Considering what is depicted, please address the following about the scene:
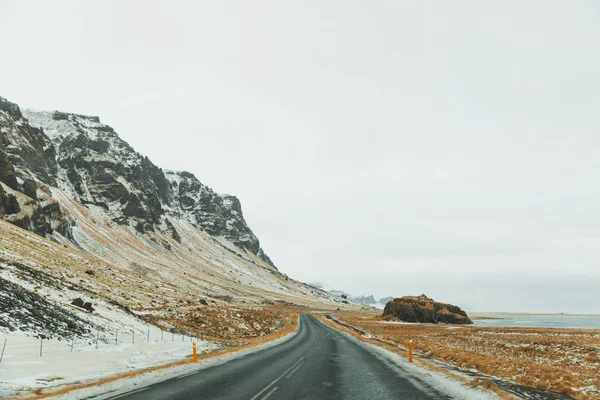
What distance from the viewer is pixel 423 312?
4363 inches

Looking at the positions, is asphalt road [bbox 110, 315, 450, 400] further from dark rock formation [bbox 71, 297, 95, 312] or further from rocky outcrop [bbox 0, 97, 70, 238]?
rocky outcrop [bbox 0, 97, 70, 238]

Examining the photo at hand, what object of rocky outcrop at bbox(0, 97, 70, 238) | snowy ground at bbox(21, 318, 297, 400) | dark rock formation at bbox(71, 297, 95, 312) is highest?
rocky outcrop at bbox(0, 97, 70, 238)

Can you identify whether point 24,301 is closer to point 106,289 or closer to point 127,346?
point 127,346

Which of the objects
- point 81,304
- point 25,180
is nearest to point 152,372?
point 81,304

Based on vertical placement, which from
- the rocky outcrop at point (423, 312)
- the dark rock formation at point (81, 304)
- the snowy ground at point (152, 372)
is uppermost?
the dark rock formation at point (81, 304)

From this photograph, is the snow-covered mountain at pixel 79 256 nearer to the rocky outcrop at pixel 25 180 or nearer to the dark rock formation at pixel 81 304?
the rocky outcrop at pixel 25 180

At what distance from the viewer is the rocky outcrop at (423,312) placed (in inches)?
4328

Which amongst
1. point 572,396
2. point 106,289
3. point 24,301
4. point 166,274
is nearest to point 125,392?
point 24,301

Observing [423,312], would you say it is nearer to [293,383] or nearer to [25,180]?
[293,383]

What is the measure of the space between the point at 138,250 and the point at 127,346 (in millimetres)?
Answer: 147212

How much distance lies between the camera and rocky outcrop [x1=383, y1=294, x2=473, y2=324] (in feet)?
361

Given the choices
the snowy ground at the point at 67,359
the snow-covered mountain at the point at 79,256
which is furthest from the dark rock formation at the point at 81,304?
the snowy ground at the point at 67,359

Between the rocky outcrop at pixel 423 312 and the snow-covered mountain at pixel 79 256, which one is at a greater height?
the snow-covered mountain at pixel 79 256

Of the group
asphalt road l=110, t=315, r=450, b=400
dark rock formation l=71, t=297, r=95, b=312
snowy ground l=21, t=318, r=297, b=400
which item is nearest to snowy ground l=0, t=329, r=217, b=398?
snowy ground l=21, t=318, r=297, b=400
